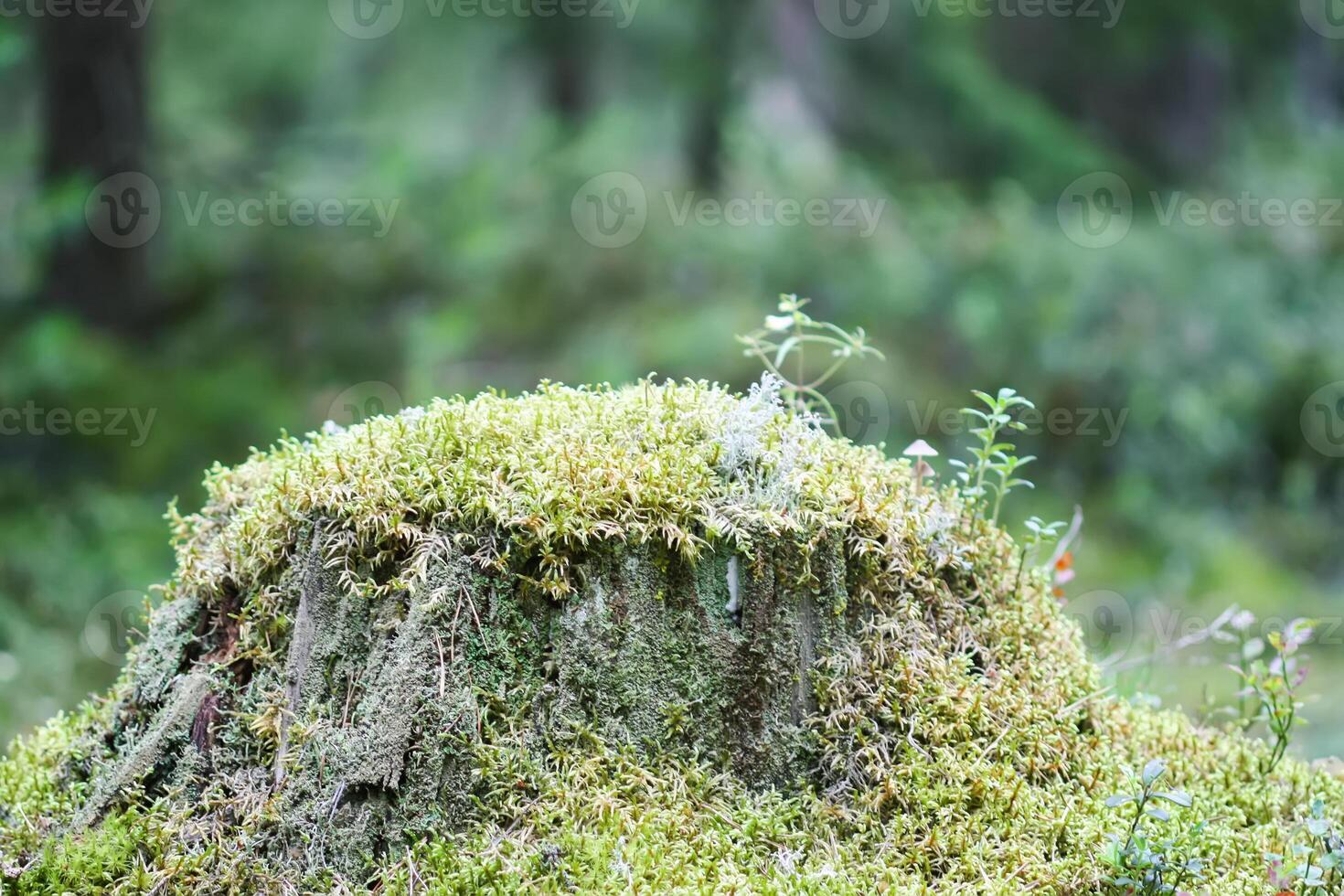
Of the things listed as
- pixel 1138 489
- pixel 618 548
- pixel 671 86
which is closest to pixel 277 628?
pixel 618 548

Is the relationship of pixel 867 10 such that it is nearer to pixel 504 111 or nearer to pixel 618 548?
pixel 504 111

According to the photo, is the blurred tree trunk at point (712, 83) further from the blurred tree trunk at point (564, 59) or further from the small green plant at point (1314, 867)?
the small green plant at point (1314, 867)

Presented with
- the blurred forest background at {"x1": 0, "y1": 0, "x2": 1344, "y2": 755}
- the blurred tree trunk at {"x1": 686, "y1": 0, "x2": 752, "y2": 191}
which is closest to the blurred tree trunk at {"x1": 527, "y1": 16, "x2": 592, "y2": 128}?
the blurred forest background at {"x1": 0, "y1": 0, "x2": 1344, "y2": 755}

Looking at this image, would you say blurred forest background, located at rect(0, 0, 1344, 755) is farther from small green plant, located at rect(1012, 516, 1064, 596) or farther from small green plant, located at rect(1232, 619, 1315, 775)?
small green plant, located at rect(1012, 516, 1064, 596)

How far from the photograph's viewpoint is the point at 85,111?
317 inches

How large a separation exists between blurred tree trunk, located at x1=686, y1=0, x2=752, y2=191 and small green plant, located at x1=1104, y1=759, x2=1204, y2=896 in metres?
7.98

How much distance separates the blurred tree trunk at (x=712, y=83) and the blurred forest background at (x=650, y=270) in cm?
3

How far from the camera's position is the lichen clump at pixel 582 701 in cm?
201

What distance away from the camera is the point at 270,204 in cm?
888

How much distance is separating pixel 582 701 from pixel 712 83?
806 cm

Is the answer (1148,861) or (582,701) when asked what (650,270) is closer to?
(582,701)

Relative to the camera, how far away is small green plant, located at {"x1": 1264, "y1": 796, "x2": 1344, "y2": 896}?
2012 mm

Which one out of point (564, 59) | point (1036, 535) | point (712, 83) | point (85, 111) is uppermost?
point (564, 59)

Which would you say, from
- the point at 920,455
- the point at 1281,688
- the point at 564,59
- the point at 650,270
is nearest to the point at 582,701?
the point at 920,455
